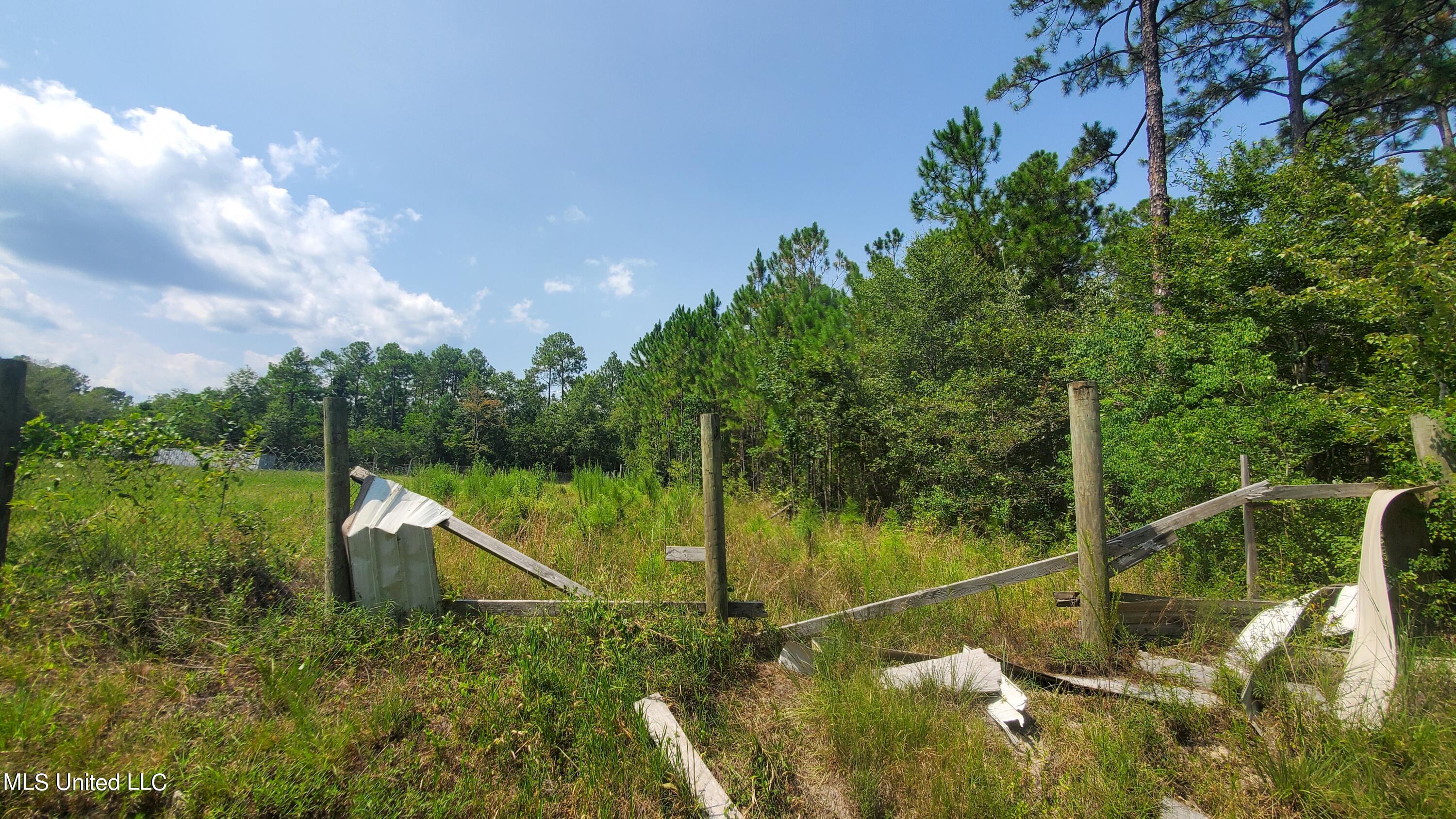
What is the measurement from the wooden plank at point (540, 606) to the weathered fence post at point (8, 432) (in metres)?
2.79

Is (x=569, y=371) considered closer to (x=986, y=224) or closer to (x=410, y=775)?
(x=986, y=224)

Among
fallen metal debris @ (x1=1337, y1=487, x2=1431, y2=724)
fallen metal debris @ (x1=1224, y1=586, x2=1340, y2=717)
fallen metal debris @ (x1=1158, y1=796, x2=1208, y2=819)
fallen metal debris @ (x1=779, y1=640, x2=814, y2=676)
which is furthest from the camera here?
fallen metal debris @ (x1=779, y1=640, x2=814, y2=676)

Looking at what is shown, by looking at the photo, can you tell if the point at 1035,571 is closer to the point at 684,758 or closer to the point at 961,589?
the point at 961,589

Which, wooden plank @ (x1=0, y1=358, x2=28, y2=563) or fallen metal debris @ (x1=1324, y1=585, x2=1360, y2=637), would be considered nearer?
fallen metal debris @ (x1=1324, y1=585, x2=1360, y2=637)

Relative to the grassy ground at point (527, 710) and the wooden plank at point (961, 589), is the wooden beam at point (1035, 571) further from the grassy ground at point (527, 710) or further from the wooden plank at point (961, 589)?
the grassy ground at point (527, 710)

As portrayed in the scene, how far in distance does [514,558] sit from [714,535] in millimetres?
1525

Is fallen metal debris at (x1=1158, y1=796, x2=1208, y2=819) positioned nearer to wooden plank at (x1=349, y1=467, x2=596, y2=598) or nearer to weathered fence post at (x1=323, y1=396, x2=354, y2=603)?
wooden plank at (x1=349, y1=467, x2=596, y2=598)

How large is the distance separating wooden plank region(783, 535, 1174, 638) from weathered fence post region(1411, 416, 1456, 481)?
5.16ft

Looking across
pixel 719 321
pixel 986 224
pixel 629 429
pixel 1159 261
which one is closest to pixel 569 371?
pixel 629 429

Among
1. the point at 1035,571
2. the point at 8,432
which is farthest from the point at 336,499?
the point at 1035,571

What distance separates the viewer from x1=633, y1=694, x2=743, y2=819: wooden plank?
2512mm

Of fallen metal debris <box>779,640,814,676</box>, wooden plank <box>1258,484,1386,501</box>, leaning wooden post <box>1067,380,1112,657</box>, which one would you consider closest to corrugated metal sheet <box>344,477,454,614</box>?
fallen metal debris <box>779,640,814,676</box>

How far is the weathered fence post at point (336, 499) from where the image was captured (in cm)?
377

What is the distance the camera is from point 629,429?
2397 cm
